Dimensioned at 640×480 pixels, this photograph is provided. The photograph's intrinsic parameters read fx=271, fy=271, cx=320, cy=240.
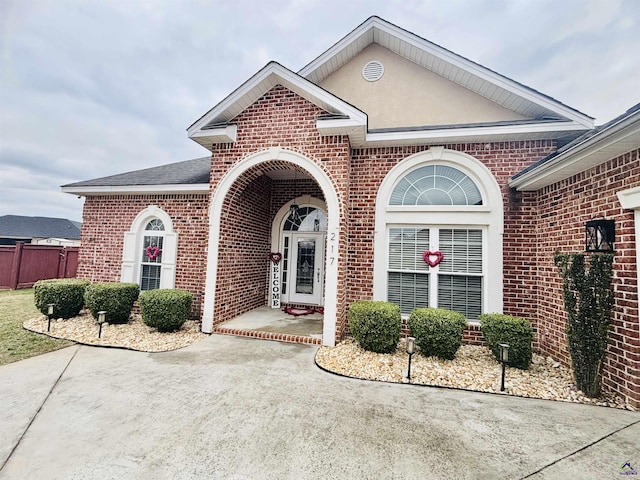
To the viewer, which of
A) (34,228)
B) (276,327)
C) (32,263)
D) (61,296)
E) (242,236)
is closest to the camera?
(276,327)

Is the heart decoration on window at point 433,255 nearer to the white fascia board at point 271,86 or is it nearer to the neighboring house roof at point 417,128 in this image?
the neighboring house roof at point 417,128

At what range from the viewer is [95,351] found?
4895 millimetres

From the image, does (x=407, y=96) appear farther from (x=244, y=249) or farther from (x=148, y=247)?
(x=148, y=247)

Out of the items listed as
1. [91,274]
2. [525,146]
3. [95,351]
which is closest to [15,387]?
[95,351]

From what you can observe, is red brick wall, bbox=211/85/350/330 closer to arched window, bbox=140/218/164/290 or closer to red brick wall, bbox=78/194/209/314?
red brick wall, bbox=78/194/209/314

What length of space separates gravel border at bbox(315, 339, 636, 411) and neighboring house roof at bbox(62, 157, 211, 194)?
5461 mm

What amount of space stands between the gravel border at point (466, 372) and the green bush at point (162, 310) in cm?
317

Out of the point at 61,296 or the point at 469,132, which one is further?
the point at 61,296

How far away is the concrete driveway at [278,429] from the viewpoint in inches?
89.4

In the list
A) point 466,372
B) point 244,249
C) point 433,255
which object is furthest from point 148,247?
point 466,372

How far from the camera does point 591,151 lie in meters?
3.55

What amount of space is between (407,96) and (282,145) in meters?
3.33

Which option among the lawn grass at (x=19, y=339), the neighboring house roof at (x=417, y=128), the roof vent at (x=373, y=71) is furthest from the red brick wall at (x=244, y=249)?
the roof vent at (x=373, y=71)

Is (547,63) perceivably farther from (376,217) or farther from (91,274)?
(91,274)
